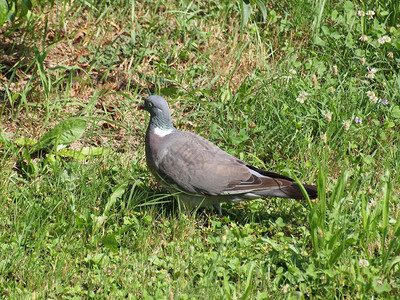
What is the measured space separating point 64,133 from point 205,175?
1.16m

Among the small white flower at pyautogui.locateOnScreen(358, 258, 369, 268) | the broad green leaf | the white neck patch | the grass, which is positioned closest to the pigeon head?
the white neck patch

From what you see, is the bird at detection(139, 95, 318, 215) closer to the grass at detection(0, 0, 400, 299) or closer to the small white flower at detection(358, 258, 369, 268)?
the grass at detection(0, 0, 400, 299)

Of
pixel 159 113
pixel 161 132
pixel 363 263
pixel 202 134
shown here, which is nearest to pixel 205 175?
pixel 161 132

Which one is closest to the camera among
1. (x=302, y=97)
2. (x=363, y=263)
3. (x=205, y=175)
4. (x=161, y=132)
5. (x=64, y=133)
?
(x=363, y=263)

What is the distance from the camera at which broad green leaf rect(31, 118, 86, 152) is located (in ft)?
14.5

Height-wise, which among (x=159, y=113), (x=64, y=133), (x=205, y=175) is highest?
(x=159, y=113)

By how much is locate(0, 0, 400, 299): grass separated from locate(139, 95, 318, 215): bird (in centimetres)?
14

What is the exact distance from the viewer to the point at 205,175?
157 inches

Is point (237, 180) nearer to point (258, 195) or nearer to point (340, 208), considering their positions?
point (258, 195)

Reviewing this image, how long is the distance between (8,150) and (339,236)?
7.49 feet

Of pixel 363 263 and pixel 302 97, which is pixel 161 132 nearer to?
pixel 302 97

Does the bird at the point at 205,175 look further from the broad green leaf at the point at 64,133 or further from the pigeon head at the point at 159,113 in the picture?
the broad green leaf at the point at 64,133

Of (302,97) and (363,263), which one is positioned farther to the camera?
(302,97)

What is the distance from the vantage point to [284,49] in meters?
5.57
